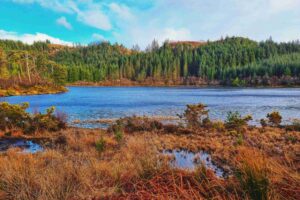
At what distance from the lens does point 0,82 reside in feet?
218

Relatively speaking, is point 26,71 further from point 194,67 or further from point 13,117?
point 13,117

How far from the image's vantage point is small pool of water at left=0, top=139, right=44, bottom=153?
1348 centimetres

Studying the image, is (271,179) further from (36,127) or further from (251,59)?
(251,59)

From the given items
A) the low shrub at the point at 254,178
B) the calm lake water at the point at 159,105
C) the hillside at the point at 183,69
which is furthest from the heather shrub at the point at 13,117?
the hillside at the point at 183,69

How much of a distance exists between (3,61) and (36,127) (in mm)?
66853

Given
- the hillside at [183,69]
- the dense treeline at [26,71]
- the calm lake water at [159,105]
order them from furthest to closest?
the hillside at [183,69] < the dense treeline at [26,71] < the calm lake water at [159,105]

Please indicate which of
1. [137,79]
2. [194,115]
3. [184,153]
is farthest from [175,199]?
[137,79]

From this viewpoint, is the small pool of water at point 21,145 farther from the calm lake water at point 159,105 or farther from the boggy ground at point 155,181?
the boggy ground at point 155,181

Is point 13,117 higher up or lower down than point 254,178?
lower down

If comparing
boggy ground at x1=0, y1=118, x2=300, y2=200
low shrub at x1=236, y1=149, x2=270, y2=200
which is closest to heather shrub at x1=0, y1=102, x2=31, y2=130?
boggy ground at x1=0, y1=118, x2=300, y2=200

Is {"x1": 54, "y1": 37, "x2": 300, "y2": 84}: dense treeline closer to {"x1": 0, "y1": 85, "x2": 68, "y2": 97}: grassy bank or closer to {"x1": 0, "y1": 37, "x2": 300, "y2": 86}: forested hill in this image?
{"x1": 0, "y1": 37, "x2": 300, "y2": 86}: forested hill

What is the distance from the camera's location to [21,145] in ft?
47.5

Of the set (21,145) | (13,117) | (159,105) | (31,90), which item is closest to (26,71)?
(31,90)

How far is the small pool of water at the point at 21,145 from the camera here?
44.2 feet
